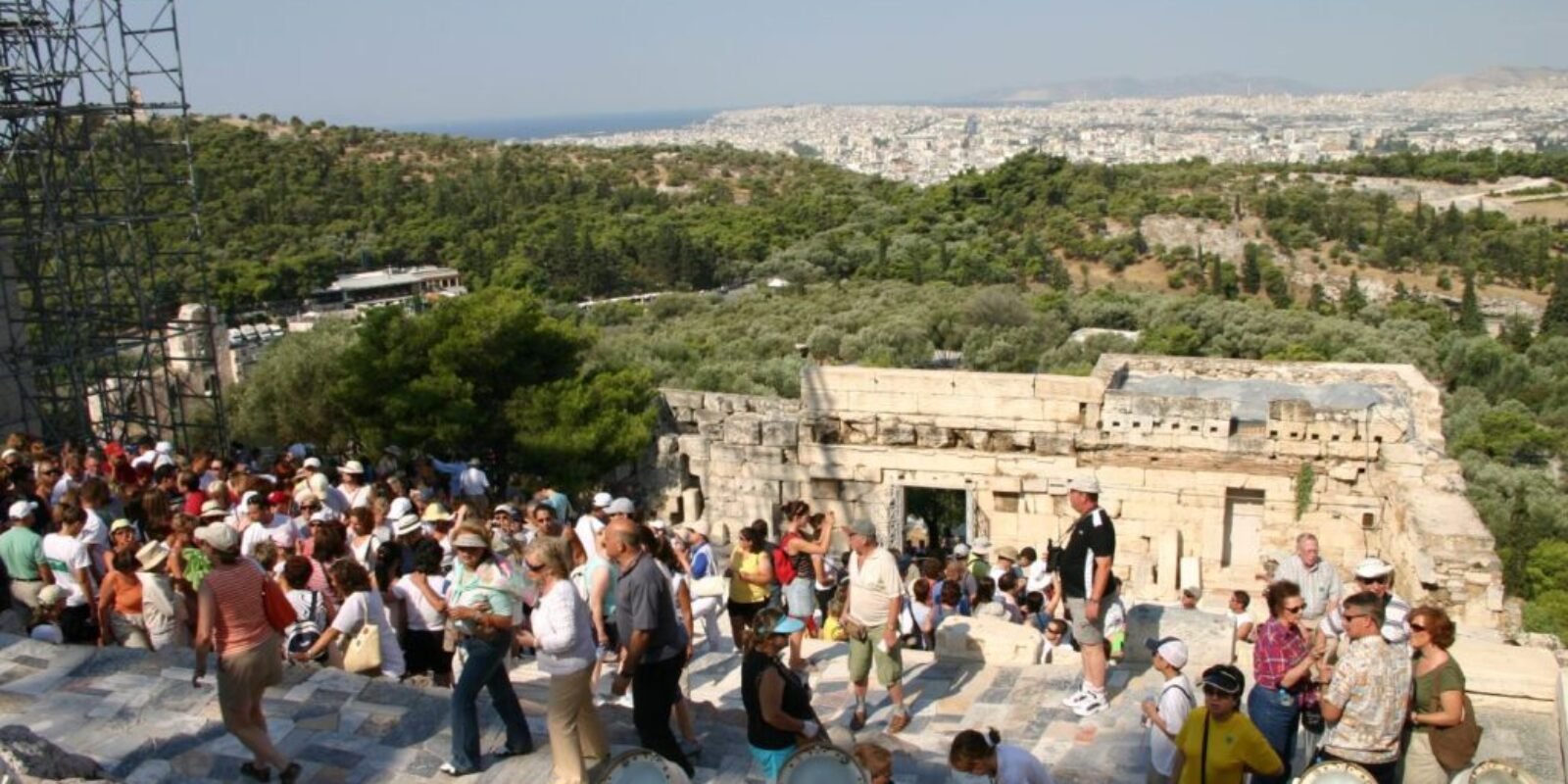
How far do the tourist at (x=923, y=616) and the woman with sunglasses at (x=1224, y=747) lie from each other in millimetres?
3988

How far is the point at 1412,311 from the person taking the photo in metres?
41.6

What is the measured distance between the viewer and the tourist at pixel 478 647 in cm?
647

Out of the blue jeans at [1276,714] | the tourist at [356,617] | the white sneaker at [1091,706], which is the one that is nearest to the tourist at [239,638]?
the tourist at [356,617]

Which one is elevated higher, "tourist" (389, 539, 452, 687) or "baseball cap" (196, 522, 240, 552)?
"baseball cap" (196, 522, 240, 552)

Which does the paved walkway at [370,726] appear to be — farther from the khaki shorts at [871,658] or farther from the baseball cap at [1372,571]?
the baseball cap at [1372,571]

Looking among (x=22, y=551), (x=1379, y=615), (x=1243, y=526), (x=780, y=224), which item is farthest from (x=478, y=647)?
(x=780, y=224)

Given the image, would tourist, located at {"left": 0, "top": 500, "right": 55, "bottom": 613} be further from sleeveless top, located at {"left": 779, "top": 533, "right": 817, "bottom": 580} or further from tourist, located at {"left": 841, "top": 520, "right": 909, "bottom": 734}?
tourist, located at {"left": 841, "top": 520, "right": 909, "bottom": 734}

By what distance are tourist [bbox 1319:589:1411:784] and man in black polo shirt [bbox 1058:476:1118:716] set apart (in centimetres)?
188

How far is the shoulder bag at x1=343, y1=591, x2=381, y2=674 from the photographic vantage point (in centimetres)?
761

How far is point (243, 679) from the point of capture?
640 cm

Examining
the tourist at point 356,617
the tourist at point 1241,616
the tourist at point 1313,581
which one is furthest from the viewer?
the tourist at point 1241,616

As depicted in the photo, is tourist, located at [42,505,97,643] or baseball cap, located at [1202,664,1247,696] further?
tourist, located at [42,505,97,643]

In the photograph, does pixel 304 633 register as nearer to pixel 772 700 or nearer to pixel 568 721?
pixel 568 721

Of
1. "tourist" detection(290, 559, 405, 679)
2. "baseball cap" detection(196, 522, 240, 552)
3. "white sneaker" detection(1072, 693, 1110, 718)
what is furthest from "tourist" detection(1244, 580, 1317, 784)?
"baseball cap" detection(196, 522, 240, 552)
